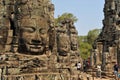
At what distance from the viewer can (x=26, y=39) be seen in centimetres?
1284

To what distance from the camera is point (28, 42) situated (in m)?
12.8

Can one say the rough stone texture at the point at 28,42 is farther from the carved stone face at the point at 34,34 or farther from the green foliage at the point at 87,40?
the green foliage at the point at 87,40

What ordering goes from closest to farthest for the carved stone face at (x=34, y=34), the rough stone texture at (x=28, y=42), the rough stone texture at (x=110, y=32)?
the rough stone texture at (x=28, y=42) < the carved stone face at (x=34, y=34) < the rough stone texture at (x=110, y=32)

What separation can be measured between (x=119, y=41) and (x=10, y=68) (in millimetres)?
18711

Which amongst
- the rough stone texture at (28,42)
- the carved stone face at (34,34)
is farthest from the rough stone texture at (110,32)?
the carved stone face at (34,34)

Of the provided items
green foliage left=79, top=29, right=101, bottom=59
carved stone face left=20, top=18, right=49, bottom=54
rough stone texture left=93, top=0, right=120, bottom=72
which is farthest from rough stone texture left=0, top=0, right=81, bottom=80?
green foliage left=79, top=29, right=101, bottom=59

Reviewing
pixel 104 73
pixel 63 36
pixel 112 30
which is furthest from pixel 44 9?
pixel 112 30

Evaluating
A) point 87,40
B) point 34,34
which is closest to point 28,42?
point 34,34

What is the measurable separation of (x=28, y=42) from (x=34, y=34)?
41cm

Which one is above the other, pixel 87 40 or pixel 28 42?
pixel 28 42

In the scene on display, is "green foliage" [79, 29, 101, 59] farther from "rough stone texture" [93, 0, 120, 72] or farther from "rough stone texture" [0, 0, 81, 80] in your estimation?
"rough stone texture" [0, 0, 81, 80]

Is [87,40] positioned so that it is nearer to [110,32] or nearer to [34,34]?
[110,32]

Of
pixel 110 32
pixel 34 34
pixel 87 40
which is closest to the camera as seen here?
pixel 34 34

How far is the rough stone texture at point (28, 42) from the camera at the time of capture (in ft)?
41.3
